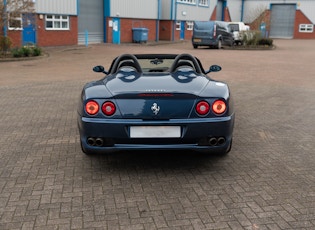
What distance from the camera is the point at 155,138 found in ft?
13.0

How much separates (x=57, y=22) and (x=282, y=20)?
36411 mm

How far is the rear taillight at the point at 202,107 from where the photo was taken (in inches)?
158

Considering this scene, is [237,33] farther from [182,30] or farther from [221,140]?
[221,140]

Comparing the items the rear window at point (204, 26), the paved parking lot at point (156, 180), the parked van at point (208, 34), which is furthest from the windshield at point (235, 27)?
the paved parking lot at point (156, 180)

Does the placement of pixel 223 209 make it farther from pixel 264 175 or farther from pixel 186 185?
pixel 264 175

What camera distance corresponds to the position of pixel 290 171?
4402 mm

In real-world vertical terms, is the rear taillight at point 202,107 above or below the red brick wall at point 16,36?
below

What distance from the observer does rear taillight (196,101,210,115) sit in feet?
13.2

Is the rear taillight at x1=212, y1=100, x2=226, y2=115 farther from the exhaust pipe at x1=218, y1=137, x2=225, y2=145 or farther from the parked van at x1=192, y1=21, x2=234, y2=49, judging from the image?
the parked van at x1=192, y1=21, x2=234, y2=49

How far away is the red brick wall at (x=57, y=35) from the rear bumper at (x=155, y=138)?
2169cm

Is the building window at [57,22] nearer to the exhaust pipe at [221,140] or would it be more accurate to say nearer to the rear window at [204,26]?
the rear window at [204,26]

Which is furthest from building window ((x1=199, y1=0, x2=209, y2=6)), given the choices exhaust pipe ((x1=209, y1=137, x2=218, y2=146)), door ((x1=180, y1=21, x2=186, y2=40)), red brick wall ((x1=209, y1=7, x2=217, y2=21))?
exhaust pipe ((x1=209, y1=137, x2=218, y2=146))

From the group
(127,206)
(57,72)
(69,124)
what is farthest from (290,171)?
(57,72)

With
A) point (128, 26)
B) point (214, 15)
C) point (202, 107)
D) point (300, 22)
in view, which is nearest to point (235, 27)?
point (128, 26)
